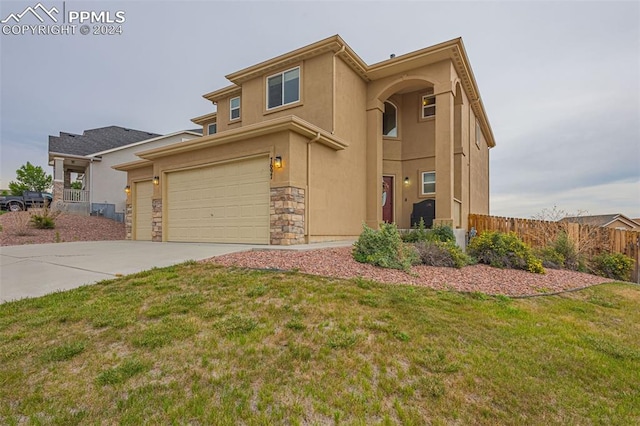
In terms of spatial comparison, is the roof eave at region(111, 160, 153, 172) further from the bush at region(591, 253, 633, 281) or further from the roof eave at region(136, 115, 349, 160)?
the bush at region(591, 253, 633, 281)

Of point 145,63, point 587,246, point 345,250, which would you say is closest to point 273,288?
point 345,250

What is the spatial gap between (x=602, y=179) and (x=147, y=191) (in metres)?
25.5

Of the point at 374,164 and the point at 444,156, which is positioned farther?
the point at 374,164

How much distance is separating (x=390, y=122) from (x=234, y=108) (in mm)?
6636

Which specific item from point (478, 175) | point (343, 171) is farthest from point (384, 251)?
point (478, 175)

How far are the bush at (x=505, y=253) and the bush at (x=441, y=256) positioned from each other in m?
0.80

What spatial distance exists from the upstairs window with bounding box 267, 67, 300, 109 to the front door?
15.4ft

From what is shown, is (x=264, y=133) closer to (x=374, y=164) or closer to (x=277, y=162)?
(x=277, y=162)

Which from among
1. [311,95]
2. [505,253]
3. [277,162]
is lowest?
[505,253]

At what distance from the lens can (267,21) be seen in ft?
45.6

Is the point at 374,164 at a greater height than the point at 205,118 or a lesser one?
lesser

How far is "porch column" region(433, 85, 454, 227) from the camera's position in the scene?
9.34 m

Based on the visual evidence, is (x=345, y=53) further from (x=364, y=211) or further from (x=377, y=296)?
(x=377, y=296)

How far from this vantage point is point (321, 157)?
8.99m
